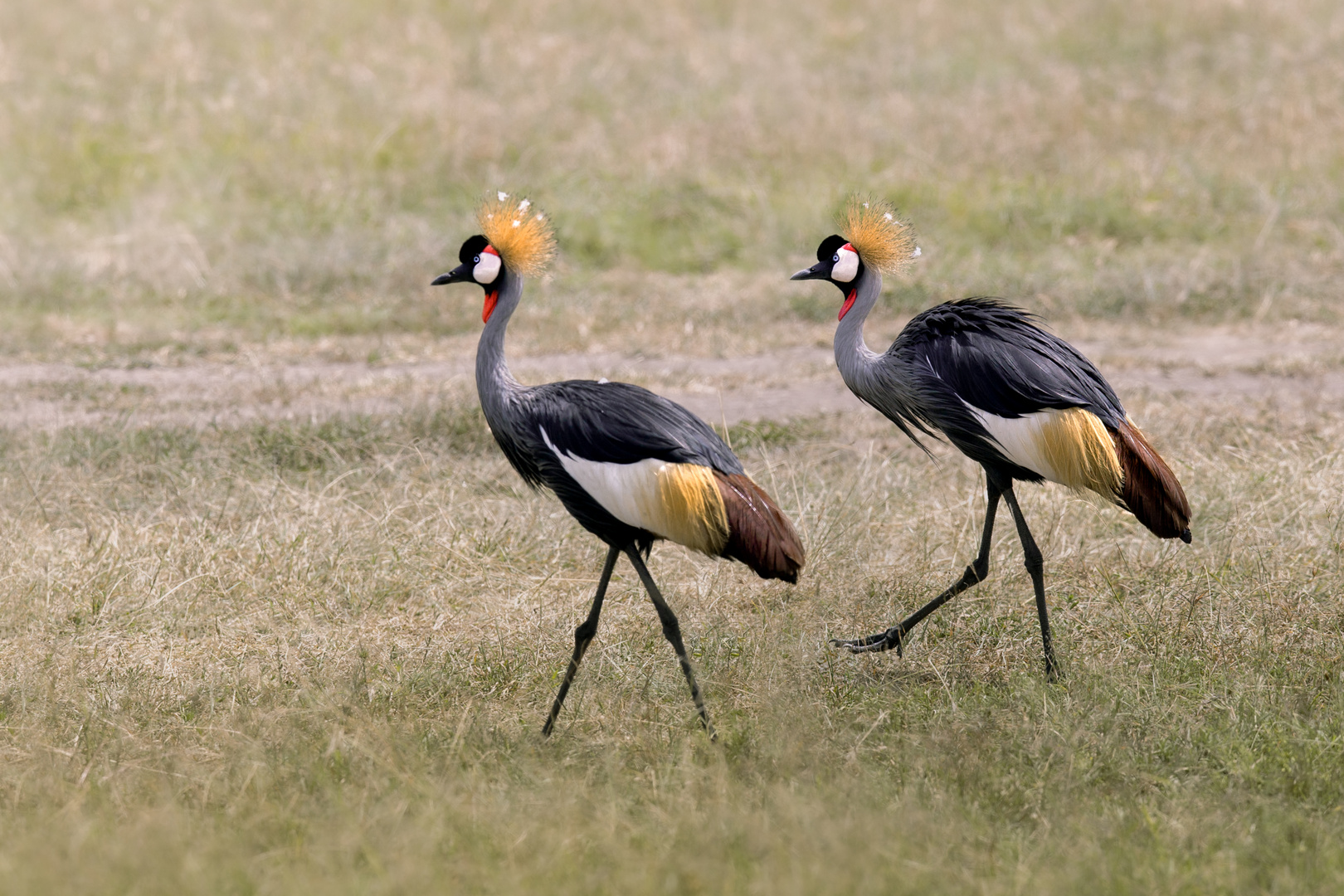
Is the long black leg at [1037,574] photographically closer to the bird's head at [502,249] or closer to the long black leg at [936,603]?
the long black leg at [936,603]

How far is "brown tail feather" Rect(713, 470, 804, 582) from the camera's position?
12.6 ft

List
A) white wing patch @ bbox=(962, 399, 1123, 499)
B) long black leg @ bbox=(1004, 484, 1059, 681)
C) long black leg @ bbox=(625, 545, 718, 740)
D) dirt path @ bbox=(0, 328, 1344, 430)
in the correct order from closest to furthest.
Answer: long black leg @ bbox=(625, 545, 718, 740), white wing patch @ bbox=(962, 399, 1123, 499), long black leg @ bbox=(1004, 484, 1059, 681), dirt path @ bbox=(0, 328, 1344, 430)

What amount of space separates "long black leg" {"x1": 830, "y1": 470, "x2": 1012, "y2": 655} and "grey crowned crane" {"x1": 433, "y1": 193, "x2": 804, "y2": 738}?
2.81 ft

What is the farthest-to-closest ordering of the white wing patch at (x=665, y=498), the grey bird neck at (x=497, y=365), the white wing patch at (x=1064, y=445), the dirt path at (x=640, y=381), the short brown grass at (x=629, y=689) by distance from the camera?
the dirt path at (x=640, y=381), the white wing patch at (x=1064, y=445), the grey bird neck at (x=497, y=365), the white wing patch at (x=665, y=498), the short brown grass at (x=629, y=689)

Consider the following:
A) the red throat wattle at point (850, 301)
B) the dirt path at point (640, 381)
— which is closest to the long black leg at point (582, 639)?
the red throat wattle at point (850, 301)

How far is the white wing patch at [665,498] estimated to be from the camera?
3822 mm

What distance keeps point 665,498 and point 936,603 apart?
1.28 m

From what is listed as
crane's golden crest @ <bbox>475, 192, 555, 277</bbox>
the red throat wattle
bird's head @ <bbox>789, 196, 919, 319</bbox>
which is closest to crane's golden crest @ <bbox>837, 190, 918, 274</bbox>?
bird's head @ <bbox>789, 196, 919, 319</bbox>

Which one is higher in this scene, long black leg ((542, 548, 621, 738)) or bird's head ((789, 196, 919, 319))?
bird's head ((789, 196, 919, 319))

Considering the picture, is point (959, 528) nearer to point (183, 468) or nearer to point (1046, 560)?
point (1046, 560)

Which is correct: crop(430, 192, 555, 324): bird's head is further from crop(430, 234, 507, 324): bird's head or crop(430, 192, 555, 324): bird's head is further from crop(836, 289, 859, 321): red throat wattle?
crop(836, 289, 859, 321): red throat wattle

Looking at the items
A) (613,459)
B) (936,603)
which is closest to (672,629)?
(613,459)

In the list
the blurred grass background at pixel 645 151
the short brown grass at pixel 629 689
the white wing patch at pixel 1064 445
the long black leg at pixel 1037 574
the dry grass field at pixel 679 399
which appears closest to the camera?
the short brown grass at pixel 629 689

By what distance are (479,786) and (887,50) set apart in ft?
40.8
